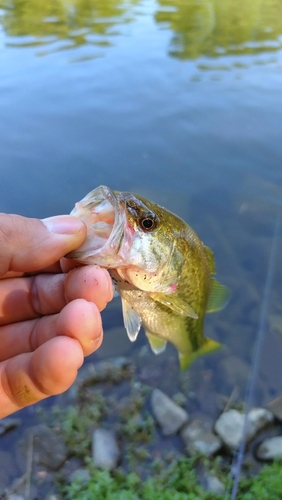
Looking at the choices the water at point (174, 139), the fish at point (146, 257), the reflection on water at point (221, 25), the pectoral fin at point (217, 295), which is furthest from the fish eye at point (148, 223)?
the reflection on water at point (221, 25)

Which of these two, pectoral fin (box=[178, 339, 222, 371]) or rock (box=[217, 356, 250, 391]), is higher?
pectoral fin (box=[178, 339, 222, 371])

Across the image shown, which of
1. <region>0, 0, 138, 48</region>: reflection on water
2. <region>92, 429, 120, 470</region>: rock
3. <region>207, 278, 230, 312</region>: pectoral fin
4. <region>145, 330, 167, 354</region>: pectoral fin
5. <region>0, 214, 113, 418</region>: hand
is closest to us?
<region>0, 214, 113, 418</region>: hand

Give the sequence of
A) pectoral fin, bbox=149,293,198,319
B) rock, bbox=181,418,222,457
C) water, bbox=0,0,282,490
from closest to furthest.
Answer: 1. pectoral fin, bbox=149,293,198,319
2. rock, bbox=181,418,222,457
3. water, bbox=0,0,282,490

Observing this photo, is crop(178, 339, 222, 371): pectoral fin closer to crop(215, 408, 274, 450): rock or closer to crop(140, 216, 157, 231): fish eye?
crop(215, 408, 274, 450): rock

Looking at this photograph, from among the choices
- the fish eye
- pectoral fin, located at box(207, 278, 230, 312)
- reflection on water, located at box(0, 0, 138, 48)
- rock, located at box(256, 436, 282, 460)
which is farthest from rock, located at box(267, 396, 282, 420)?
reflection on water, located at box(0, 0, 138, 48)

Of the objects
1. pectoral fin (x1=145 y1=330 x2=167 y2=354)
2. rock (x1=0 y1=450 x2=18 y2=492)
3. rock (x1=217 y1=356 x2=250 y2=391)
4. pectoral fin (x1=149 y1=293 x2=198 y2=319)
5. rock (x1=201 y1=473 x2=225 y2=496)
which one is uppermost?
pectoral fin (x1=149 y1=293 x2=198 y2=319)

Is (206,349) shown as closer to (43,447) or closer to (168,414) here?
(168,414)

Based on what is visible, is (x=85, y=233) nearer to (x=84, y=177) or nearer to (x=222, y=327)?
(x=222, y=327)

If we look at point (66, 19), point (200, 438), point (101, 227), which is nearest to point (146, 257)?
point (101, 227)
